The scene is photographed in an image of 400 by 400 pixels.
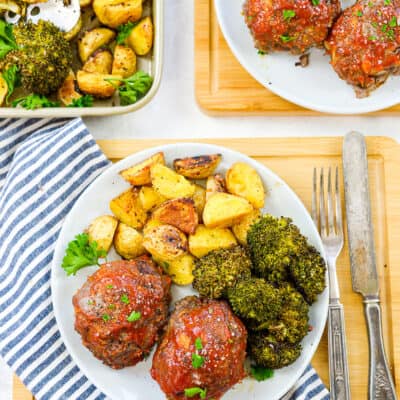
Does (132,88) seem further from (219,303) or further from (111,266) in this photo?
(219,303)

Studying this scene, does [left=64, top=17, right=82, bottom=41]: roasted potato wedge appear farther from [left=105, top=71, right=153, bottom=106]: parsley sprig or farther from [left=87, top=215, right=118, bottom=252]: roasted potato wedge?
[left=87, top=215, right=118, bottom=252]: roasted potato wedge

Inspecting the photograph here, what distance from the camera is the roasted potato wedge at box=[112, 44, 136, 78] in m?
2.85

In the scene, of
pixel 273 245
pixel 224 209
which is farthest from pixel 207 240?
pixel 273 245

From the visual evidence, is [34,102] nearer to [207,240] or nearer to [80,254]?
[80,254]

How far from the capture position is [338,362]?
277 cm

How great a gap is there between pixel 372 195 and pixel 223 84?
0.81 metres

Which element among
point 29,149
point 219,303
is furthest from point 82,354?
point 29,149

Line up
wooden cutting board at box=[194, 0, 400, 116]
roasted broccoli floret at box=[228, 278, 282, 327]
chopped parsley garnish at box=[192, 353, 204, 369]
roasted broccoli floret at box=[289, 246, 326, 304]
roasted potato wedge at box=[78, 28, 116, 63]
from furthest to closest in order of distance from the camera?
wooden cutting board at box=[194, 0, 400, 116] < roasted potato wedge at box=[78, 28, 116, 63] < roasted broccoli floret at box=[289, 246, 326, 304] < roasted broccoli floret at box=[228, 278, 282, 327] < chopped parsley garnish at box=[192, 353, 204, 369]

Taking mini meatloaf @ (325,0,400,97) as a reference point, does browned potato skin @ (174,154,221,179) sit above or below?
below

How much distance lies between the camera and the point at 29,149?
2854 millimetres

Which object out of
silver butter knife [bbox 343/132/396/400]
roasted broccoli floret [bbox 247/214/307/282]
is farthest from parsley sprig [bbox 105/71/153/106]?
silver butter knife [bbox 343/132/396/400]

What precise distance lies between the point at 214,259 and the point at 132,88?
2.57 feet

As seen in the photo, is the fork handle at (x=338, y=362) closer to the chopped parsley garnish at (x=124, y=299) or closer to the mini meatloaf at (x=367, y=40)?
the chopped parsley garnish at (x=124, y=299)

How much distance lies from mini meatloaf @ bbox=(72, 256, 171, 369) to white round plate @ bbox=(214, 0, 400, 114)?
95 centimetres
